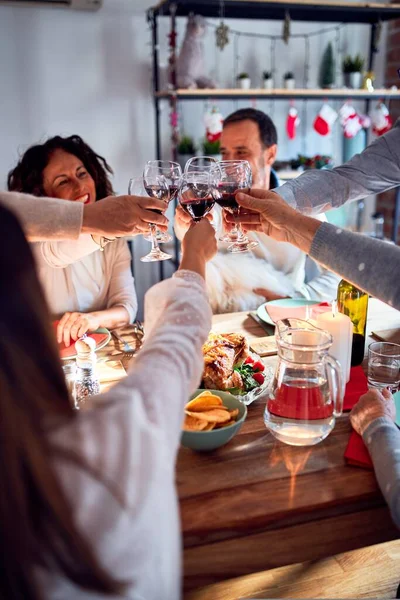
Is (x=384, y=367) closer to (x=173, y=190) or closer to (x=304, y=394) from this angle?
(x=304, y=394)

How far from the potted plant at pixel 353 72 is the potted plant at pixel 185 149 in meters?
1.04

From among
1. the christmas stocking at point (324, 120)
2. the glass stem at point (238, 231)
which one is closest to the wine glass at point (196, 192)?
the glass stem at point (238, 231)

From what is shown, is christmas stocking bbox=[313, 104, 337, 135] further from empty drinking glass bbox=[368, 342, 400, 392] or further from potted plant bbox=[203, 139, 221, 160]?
empty drinking glass bbox=[368, 342, 400, 392]

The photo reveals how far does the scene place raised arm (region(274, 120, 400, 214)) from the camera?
159 centimetres

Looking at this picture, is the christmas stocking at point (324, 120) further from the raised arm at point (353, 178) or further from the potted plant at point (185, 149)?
the raised arm at point (353, 178)

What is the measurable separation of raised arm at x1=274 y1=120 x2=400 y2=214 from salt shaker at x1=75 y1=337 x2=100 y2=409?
71cm

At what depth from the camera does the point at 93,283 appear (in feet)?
6.93

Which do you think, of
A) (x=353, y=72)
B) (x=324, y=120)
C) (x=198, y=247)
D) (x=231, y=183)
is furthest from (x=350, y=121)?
(x=198, y=247)

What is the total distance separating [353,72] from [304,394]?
294 cm

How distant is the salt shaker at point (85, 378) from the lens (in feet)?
4.02

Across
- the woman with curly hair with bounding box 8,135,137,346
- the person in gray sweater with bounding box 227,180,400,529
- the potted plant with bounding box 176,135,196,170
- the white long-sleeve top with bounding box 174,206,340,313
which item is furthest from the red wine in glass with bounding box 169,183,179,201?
the potted plant with bounding box 176,135,196,170

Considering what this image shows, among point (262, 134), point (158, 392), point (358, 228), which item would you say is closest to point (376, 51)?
point (358, 228)

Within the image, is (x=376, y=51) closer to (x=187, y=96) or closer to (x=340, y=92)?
(x=340, y=92)

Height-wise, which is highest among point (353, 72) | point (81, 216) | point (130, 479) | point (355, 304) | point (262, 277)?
point (353, 72)
